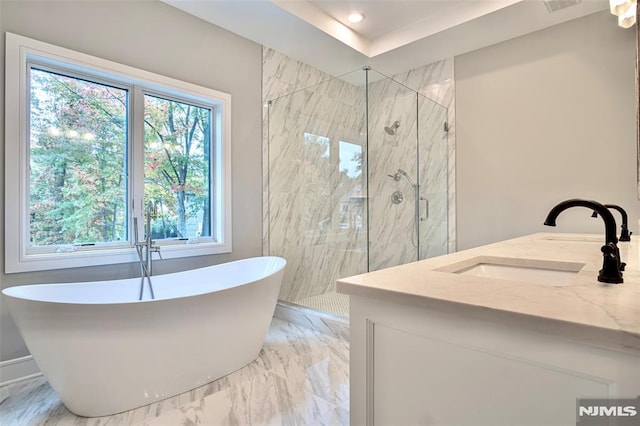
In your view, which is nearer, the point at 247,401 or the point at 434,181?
the point at 247,401

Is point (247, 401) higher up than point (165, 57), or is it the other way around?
point (165, 57)

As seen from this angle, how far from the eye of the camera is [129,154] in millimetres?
2621

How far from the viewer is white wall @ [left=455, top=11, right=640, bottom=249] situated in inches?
107

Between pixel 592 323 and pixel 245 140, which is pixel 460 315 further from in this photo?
pixel 245 140

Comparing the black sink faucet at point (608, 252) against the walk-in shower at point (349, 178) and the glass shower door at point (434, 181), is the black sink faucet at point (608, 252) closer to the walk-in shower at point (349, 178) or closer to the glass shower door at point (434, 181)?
the walk-in shower at point (349, 178)

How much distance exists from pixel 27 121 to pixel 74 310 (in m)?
1.34

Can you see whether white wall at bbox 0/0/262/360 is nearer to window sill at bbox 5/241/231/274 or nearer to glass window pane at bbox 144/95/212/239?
window sill at bbox 5/241/231/274

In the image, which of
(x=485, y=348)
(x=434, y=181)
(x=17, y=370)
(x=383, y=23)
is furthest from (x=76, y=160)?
(x=434, y=181)

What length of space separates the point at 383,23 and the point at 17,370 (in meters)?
3.88

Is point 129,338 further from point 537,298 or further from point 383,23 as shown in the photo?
point 383,23

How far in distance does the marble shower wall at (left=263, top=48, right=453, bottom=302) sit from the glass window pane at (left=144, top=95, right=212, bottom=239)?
64cm

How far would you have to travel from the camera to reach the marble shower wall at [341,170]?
3.52 metres

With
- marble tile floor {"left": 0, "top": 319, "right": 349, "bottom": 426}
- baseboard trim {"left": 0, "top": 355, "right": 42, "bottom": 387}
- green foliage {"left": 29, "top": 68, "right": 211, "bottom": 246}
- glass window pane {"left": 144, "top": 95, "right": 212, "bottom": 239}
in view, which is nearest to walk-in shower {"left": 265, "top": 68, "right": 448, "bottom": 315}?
glass window pane {"left": 144, "top": 95, "right": 212, "bottom": 239}

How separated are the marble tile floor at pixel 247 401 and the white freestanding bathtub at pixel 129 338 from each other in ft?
0.25
